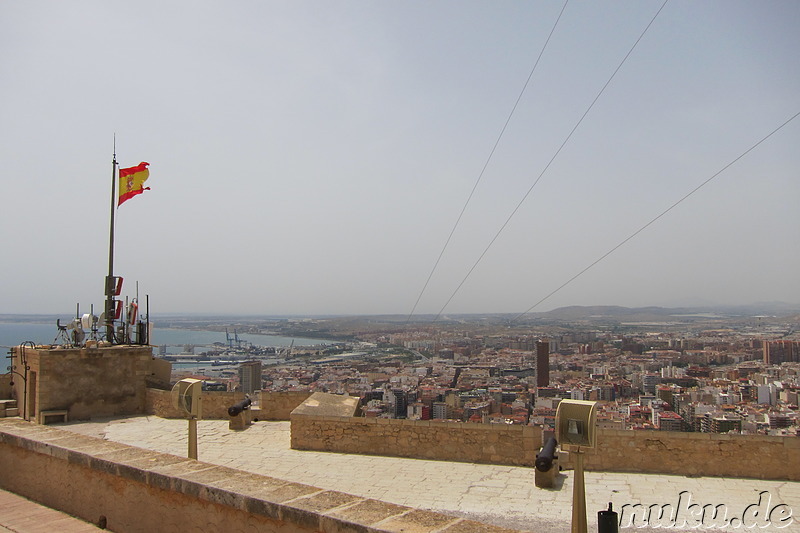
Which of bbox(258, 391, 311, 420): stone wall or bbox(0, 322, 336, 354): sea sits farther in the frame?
bbox(0, 322, 336, 354): sea

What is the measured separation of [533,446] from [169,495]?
8.20 metres

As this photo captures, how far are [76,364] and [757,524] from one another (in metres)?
15.4

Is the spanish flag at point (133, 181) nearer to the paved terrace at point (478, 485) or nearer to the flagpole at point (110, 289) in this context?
the flagpole at point (110, 289)

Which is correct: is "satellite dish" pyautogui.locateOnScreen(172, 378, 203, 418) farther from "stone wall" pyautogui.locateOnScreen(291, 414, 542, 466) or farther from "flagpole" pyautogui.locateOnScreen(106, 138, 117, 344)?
"flagpole" pyautogui.locateOnScreen(106, 138, 117, 344)

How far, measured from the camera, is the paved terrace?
26.7ft

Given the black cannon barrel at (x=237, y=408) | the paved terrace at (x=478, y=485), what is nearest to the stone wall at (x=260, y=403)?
the black cannon barrel at (x=237, y=408)

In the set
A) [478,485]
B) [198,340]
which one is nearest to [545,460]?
[478,485]

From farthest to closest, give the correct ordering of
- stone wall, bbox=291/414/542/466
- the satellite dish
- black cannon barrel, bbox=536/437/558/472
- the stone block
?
the stone block < stone wall, bbox=291/414/542/466 < black cannon barrel, bbox=536/437/558/472 < the satellite dish

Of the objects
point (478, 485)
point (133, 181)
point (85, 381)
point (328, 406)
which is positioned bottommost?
point (478, 485)

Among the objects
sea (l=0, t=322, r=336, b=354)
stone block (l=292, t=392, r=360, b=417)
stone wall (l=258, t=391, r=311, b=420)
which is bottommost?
sea (l=0, t=322, r=336, b=354)

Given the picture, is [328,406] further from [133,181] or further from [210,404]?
[133,181]

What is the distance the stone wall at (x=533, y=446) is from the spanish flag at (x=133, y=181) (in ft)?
36.5

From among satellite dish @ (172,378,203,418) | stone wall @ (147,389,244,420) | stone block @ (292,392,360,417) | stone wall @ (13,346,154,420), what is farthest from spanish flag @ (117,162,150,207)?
satellite dish @ (172,378,203,418)

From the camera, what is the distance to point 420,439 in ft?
36.6
